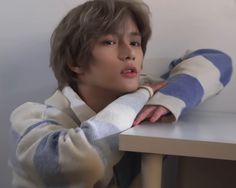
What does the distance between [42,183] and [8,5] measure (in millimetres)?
605

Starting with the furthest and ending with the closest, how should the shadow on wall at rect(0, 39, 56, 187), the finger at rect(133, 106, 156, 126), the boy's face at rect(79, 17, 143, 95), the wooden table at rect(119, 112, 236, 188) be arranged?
1. the shadow on wall at rect(0, 39, 56, 187)
2. the boy's face at rect(79, 17, 143, 95)
3. the finger at rect(133, 106, 156, 126)
4. the wooden table at rect(119, 112, 236, 188)

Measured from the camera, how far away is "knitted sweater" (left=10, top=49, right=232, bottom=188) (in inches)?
23.9

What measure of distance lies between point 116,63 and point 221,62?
24 cm

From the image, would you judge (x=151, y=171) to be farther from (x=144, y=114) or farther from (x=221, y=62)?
(x=221, y=62)

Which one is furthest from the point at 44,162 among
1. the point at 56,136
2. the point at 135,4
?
the point at 135,4

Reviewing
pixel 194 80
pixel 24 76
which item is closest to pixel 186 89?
pixel 194 80

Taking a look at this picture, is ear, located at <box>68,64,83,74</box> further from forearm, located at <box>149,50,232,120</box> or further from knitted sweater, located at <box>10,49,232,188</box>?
forearm, located at <box>149,50,232,120</box>

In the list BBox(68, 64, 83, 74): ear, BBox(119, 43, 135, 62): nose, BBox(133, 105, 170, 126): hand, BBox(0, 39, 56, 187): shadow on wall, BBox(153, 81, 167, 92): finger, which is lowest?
BBox(0, 39, 56, 187): shadow on wall

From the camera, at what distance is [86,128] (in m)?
0.61

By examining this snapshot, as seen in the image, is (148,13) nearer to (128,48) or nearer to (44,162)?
(128,48)

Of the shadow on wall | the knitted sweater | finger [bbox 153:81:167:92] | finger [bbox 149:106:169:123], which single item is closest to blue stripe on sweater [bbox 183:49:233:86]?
the knitted sweater

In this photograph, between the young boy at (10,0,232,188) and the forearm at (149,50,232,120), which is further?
the forearm at (149,50,232,120)

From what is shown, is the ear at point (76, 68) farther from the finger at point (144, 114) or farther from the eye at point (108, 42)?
the finger at point (144, 114)

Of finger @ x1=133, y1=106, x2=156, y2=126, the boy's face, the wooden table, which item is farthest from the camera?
the boy's face
